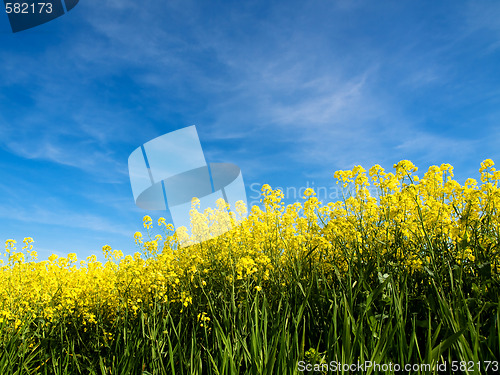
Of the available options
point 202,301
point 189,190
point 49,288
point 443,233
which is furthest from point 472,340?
point 49,288

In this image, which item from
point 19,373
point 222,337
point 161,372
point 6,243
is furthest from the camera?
point 6,243

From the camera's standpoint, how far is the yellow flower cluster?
4.01m

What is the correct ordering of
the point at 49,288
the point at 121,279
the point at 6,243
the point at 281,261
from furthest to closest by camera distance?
the point at 6,243 → the point at 49,288 → the point at 121,279 → the point at 281,261

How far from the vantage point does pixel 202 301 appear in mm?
4590

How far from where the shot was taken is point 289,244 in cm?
501

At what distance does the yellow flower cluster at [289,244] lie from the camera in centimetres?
401

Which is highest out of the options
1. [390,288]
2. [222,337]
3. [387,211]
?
[387,211]

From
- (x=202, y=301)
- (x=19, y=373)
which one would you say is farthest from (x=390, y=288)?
(x=19, y=373)

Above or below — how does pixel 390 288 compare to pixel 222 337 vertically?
above

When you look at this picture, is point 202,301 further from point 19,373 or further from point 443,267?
point 443,267

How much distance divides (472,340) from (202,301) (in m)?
2.93

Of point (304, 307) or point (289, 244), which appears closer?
point (304, 307)

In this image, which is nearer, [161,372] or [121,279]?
[161,372]

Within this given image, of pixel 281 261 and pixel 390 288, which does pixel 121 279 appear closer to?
pixel 281 261
